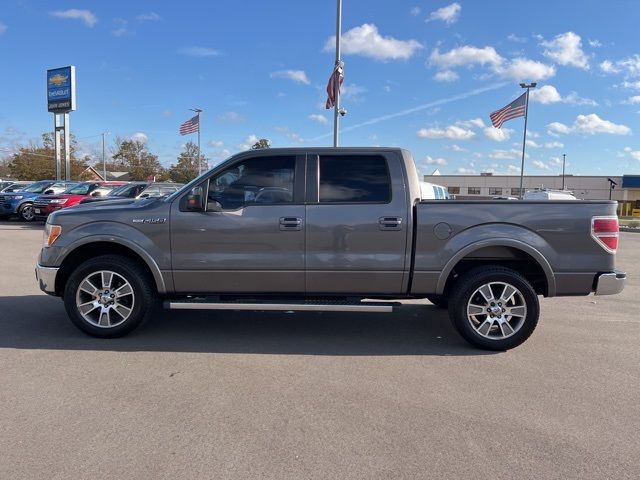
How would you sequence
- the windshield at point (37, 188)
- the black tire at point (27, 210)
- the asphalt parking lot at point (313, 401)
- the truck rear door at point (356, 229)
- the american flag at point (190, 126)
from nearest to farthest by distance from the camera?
the asphalt parking lot at point (313, 401)
the truck rear door at point (356, 229)
the black tire at point (27, 210)
the windshield at point (37, 188)
the american flag at point (190, 126)

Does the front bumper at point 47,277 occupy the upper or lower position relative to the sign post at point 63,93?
lower

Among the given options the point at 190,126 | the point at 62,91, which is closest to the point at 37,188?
the point at 190,126

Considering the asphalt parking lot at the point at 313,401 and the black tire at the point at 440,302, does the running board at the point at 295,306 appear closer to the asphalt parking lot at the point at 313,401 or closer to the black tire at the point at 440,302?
the asphalt parking lot at the point at 313,401

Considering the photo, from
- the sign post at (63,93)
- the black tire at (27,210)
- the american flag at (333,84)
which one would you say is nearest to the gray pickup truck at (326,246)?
the american flag at (333,84)

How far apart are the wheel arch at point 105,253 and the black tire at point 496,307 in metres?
3.06

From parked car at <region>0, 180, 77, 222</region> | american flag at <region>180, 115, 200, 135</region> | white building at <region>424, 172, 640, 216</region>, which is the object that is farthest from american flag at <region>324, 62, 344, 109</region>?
white building at <region>424, 172, 640, 216</region>

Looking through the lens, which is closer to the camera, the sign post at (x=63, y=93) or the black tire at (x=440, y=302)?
the black tire at (x=440, y=302)

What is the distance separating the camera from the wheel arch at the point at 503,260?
15.8 feet

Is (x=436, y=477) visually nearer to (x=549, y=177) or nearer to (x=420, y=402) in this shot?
(x=420, y=402)

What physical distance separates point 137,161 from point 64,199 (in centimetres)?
7516

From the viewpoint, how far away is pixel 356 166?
5.11 m

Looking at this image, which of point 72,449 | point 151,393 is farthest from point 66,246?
point 72,449

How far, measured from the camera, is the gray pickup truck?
15.9 ft

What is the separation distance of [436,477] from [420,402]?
3.19 feet
